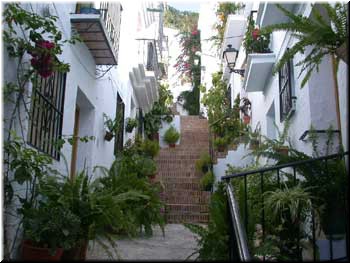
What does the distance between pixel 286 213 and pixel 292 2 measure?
3.63 metres

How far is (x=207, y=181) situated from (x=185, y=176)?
54.6 inches

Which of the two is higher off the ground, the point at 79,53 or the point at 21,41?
the point at 79,53

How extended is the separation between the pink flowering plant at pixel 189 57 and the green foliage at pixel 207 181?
41.8 ft

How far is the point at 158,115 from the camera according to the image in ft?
52.7

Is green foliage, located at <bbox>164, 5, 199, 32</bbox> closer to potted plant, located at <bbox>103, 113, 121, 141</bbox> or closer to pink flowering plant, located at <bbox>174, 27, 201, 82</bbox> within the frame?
pink flowering plant, located at <bbox>174, 27, 201, 82</bbox>

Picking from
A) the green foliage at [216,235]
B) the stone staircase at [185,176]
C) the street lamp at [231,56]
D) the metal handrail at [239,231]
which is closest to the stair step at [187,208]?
the stone staircase at [185,176]

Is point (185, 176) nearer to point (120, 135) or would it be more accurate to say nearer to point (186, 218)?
point (120, 135)

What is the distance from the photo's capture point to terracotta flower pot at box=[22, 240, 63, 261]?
157 inches

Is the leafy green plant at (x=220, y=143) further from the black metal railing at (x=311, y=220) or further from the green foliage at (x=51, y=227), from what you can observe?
the green foliage at (x=51, y=227)

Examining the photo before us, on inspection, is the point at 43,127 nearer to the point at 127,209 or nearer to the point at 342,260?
the point at 127,209

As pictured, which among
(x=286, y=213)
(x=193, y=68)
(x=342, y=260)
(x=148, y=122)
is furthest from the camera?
(x=193, y=68)

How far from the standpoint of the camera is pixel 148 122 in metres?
15.4

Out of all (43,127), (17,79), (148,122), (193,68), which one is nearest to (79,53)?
(43,127)

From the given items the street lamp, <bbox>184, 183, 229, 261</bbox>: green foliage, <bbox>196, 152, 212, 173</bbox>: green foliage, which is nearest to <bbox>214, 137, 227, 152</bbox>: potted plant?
<bbox>196, 152, 212, 173</bbox>: green foliage
